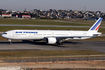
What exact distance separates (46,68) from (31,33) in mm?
26147

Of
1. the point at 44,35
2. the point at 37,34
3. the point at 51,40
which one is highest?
the point at 37,34

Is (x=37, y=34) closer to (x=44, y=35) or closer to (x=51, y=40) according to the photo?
(x=44, y=35)

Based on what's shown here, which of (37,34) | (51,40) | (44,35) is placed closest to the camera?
(51,40)

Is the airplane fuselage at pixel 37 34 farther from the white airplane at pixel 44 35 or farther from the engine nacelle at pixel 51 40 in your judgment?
the engine nacelle at pixel 51 40

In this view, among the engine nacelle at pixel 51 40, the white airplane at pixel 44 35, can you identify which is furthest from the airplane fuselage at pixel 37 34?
the engine nacelle at pixel 51 40

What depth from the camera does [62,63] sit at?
116ft

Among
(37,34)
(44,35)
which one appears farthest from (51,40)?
(37,34)

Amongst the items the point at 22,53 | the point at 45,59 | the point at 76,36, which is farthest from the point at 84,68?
the point at 76,36

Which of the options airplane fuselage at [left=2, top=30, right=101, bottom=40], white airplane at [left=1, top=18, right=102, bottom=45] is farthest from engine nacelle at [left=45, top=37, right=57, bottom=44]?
airplane fuselage at [left=2, top=30, right=101, bottom=40]

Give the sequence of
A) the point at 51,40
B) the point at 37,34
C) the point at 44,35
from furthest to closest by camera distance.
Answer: the point at 44,35 < the point at 37,34 < the point at 51,40

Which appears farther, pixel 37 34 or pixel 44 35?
pixel 44 35

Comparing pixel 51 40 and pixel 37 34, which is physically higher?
pixel 37 34

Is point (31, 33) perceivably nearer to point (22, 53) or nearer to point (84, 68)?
point (22, 53)

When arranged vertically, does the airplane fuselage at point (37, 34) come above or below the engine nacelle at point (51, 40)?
above
